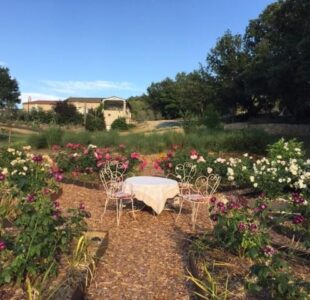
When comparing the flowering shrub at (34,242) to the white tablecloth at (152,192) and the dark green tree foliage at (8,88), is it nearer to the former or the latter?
the white tablecloth at (152,192)

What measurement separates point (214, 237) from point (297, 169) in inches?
124

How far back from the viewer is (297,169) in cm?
737

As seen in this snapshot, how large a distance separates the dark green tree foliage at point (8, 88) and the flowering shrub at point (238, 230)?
2398 inches

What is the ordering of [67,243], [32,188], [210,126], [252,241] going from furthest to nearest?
[210,126] < [32,188] < [252,241] < [67,243]

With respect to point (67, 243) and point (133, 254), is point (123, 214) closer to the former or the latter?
point (133, 254)

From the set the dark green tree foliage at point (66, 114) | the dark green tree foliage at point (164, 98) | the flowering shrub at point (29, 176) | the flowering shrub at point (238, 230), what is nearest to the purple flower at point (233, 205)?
the flowering shrub at point (238, 230)

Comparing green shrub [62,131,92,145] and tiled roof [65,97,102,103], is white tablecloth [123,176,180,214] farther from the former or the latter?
tiled roof [65,97,102,103]

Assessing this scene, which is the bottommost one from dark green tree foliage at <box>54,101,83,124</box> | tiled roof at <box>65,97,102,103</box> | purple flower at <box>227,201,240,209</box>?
dark green tree foliage at <box>54,101,83,124</box>

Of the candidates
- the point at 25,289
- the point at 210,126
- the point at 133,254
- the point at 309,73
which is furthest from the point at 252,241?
the point at 210,126

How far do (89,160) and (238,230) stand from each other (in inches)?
231

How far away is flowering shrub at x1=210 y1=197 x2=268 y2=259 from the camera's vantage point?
4168mm

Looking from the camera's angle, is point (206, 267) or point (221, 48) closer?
point (206, 267)

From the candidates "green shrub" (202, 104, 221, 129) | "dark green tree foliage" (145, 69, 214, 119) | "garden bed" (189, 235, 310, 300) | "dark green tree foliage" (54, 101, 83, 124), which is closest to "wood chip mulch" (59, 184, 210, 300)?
"garden bed" (189, 235, 310, 300)

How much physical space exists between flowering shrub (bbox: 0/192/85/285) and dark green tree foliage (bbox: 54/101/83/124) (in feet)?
156
